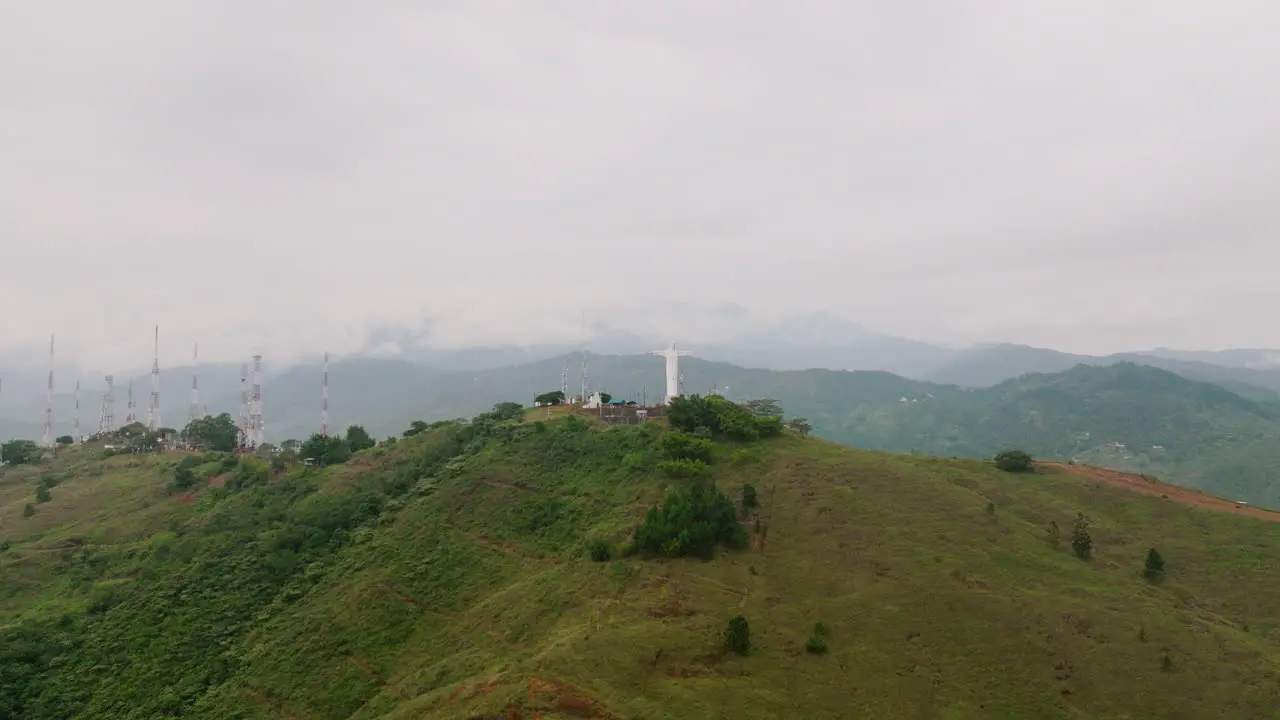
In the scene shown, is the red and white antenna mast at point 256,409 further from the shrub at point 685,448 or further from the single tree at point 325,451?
the shrub at point 685,448

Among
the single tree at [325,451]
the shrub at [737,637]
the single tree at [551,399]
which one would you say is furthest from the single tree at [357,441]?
the shrub at [737,637]

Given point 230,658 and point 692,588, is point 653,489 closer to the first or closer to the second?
point 692,588

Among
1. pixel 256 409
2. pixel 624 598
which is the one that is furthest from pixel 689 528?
pixel 256 409

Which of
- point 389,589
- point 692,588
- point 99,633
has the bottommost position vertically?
point 99,633

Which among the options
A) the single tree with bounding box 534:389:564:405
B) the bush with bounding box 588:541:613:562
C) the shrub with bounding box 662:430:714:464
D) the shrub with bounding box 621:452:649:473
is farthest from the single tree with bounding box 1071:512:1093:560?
the single tree with bounding box 534:389:564:405

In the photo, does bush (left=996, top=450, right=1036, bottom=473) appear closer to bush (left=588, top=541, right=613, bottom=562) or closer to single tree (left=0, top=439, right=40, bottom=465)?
bush (left=588, top=541, right=613, bottom=562)

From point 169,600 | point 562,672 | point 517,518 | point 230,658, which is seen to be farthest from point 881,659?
point 169,600
